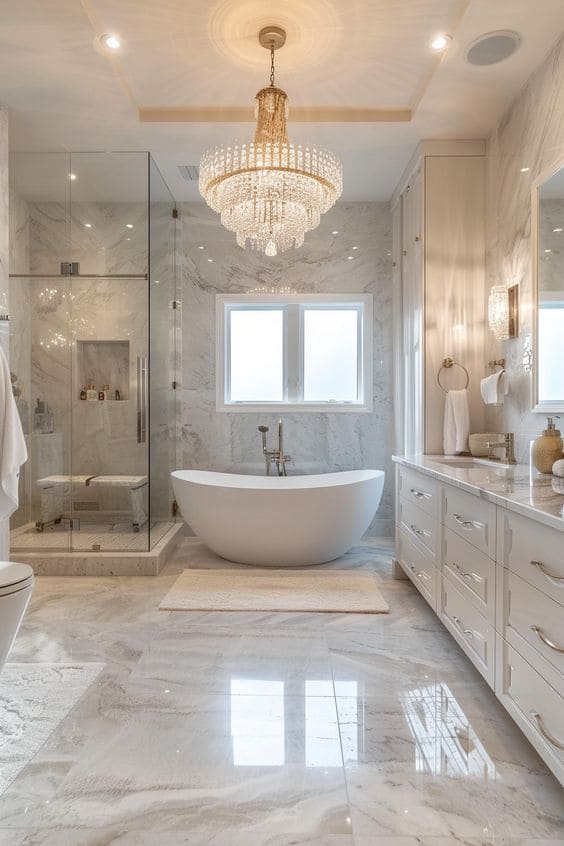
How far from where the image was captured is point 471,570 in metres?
2.00

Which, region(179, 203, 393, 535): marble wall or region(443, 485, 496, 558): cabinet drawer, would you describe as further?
region(179, 203, 393, 535): marble wall

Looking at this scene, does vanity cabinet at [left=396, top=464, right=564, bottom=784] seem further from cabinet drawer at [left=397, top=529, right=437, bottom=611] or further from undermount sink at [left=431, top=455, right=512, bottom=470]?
undermount sink at [left=431, top=455, right=512, bottom=470]

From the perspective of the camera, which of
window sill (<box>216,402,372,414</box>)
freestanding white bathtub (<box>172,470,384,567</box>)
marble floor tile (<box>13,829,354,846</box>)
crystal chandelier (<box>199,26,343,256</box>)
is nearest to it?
marble floor tile (<box>13,829,354,846</box>)

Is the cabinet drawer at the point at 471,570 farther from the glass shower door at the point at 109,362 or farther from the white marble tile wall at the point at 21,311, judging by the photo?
Answer: the white marble tile wall at the point at 21,311

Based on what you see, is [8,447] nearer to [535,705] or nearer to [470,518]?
[470,518]

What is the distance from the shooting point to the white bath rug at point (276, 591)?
2.84 meters

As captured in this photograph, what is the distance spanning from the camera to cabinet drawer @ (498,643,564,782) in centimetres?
134

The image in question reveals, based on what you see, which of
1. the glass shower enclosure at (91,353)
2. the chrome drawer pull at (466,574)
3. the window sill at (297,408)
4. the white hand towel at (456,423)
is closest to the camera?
the chrome drawer pull at (466,574)

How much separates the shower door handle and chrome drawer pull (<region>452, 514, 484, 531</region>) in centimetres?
239

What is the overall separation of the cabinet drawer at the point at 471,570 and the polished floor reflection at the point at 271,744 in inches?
14.9

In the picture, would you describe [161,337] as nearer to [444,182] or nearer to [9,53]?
[9,53]

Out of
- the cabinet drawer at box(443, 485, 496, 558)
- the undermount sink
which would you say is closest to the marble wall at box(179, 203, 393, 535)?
the undermount sink

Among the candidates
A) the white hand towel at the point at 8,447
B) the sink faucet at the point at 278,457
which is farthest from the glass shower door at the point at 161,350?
the white hand towel at the point at 8,447

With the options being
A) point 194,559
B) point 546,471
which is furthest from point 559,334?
point 194,559
